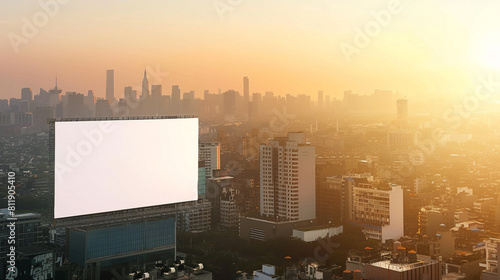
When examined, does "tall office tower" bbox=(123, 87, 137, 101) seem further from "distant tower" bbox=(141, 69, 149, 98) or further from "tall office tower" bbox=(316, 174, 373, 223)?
"tall office tower" bbox=(316, 174, 373, 223)

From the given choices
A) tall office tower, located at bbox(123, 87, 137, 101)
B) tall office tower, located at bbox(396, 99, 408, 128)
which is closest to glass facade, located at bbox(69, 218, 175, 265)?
tall office tower, located at bbox(123, 87, 137, 101)

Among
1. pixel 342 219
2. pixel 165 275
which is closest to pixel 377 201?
pixel 342 219

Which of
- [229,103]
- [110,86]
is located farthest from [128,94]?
[229,103]

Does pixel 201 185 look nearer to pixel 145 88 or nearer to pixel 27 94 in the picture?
pixel 145 88

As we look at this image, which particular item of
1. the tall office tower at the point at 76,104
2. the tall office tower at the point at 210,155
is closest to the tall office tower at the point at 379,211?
the tall office tower at the point at 210,155

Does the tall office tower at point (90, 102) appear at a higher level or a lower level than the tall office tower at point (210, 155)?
higher

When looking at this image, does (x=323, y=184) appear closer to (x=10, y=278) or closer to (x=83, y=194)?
(x=83, y=194)

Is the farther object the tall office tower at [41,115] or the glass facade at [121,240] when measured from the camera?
the tall office tower at [41,115]

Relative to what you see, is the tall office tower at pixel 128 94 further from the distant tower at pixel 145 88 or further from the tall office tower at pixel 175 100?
the tall office tower at pixel 175 100
